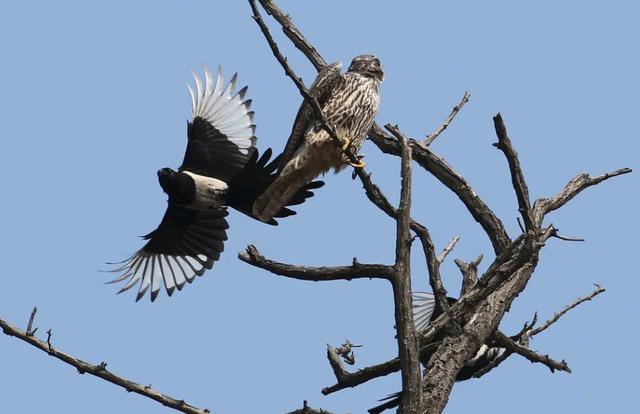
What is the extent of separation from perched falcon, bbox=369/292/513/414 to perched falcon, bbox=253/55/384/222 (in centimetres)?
99

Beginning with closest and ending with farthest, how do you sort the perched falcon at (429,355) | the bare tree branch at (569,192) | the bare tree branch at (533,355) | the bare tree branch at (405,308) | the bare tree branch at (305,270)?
the bare tree branch at (405,308), the bare tree branch at (305,270), the perched falcon at (429,355), the bare tree branch at (533,355), the bare tree branch at (569,192)

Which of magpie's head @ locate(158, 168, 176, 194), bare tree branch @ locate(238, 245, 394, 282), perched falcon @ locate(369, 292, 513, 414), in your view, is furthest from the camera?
magpie's head @ locate(158, 168, 176, 194)

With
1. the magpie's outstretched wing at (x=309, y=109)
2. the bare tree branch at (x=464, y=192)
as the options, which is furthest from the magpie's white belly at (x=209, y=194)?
the bare tree branch at (x=464, y=192)

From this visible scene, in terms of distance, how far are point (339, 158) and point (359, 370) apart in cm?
122

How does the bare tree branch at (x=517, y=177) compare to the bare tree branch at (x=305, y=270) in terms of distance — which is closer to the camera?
the bare tree branch at (x=305, y=270)

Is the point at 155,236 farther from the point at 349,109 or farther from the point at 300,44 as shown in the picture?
the point at 349,109

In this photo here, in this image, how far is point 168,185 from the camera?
790cm

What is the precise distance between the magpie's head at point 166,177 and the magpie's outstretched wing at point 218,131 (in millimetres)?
311

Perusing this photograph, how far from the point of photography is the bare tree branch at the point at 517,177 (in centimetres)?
465

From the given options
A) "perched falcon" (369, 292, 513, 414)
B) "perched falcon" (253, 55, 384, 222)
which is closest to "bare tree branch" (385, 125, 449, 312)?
"perched falcon" (369, 292, 513, 414)

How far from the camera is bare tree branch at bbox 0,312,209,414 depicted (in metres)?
4.33

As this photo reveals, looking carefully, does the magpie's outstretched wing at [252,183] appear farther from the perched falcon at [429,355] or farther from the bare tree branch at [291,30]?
the perched falcon at [429,355]

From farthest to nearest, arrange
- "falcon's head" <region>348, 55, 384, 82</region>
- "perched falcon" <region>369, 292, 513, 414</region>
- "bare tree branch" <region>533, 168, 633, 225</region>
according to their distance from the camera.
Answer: "falcon's head" <region>348, 55, 384, 82</region>
"bare tree branch" <region>533, 168, 633, 225</region>
"perched falcon" <region>369, 292, 513, 414</region>

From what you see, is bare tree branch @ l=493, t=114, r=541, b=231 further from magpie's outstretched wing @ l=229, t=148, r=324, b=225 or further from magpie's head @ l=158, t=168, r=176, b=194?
magpie's head @ l=158, t=168, r=176, b=194
